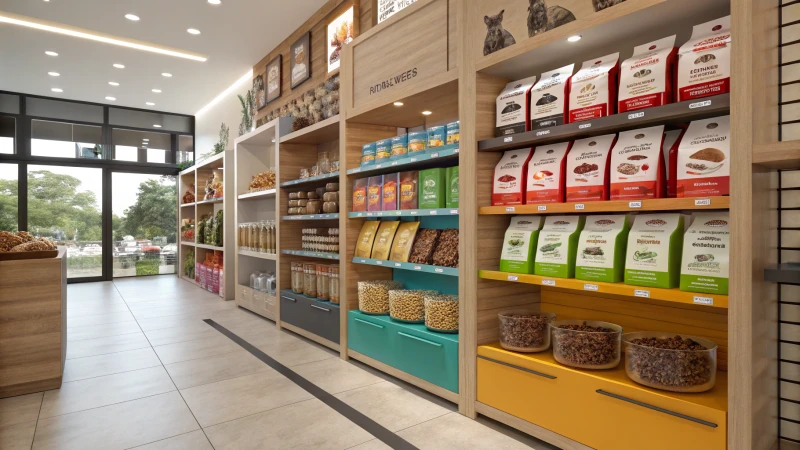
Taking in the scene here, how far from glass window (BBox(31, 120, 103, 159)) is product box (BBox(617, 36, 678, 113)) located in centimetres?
975

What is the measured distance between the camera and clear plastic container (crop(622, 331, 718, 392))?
178 cm

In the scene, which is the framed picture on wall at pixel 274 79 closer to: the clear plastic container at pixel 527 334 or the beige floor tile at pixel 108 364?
the beige floor tile at pixel 108 364

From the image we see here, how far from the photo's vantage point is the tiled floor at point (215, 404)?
228cm

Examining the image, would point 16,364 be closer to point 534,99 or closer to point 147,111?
point 534,99

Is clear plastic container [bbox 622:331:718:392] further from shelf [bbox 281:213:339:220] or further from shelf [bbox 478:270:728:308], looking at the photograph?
shelf [bbox 281:213:339:220]

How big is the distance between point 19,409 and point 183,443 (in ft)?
4.12

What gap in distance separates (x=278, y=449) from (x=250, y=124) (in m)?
5.87

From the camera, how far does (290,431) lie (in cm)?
238

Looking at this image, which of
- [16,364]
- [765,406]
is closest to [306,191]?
[16,364]

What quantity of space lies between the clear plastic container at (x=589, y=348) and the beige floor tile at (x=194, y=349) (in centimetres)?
288

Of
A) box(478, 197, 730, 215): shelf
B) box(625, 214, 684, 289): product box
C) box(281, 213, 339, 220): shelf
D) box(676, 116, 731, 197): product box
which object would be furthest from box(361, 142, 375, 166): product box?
box(676, 116, 731, 197): product box

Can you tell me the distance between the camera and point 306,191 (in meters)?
4.86

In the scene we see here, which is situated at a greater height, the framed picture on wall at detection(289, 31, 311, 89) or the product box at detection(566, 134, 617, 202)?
the framed picture on wall at detection(289, 31, 311, 89)

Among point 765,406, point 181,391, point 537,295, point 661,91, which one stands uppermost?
point 661,91
